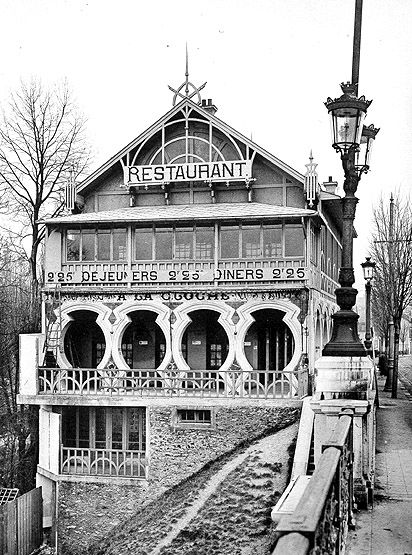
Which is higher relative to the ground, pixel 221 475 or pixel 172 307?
pixel 172 307

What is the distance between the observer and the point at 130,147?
26.3m

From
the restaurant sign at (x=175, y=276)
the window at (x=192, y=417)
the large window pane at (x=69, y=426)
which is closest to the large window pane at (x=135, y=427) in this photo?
the large window pane at (x=69, y=426)

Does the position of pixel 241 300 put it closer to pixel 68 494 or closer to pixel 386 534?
pixel 68 494

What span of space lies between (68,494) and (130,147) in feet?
39.7

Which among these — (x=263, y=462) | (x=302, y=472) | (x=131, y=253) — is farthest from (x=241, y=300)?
(x=302, y=472)

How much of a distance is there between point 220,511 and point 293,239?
32.8 ft

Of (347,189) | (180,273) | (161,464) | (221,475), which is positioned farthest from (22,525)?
(347,189)

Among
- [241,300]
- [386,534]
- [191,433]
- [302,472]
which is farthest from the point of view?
[241,300]

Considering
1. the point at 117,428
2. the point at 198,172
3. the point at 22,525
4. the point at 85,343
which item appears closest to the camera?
the point at 22,525

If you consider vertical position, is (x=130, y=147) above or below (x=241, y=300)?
above

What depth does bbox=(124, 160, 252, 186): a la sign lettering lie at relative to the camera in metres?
25.6

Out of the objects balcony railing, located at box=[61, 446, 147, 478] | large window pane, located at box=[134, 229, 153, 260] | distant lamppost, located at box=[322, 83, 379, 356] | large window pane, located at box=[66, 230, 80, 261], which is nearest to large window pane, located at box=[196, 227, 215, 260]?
large window pane, located at box=[134, 229, 153, 260]

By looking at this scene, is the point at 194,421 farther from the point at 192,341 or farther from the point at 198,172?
the point at 198,172

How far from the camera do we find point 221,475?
20.8 m
